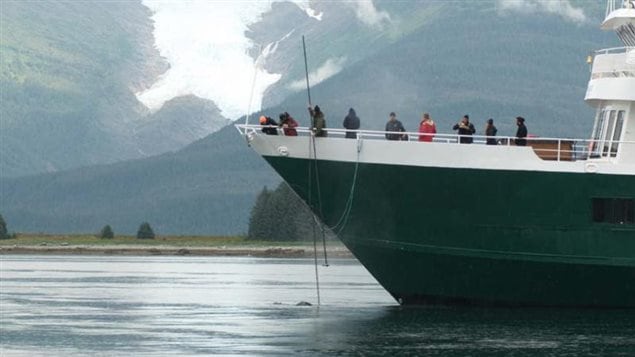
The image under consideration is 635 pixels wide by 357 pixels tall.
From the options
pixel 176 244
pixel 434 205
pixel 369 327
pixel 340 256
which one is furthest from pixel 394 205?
pixel 176 244

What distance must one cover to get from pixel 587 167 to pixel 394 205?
216 inches

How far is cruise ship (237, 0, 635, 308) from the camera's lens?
163 ft

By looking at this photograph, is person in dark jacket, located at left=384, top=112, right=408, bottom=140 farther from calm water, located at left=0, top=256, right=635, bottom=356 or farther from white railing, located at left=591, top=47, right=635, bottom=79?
white railing, located at left=591, top=47, right=635, bottom=79

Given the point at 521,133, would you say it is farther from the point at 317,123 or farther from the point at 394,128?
the point at 317,123

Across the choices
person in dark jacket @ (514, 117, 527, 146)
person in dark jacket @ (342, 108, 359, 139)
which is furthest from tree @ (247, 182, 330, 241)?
person in dark jacket @ (514, 117, 527, 146)

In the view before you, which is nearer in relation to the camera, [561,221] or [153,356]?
[153,356]

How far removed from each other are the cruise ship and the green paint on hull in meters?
0.03

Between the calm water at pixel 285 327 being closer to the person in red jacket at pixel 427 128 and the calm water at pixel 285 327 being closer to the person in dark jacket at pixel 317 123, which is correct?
the person in red jacket at pixel 427 128

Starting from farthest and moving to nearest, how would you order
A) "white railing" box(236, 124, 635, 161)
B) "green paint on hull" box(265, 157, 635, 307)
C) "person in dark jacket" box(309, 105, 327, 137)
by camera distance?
"person in dark jacket" box(309, 105, 327, 137)
"white railing" box(236, 124, 635, 161)
"green paint on hull" box(265, 157, 635, 307)

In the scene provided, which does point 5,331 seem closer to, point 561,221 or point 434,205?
point 434,205

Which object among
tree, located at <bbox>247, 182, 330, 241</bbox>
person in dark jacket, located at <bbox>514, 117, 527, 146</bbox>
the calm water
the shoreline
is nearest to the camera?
the calm water

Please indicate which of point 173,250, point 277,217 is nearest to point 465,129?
point 173,250

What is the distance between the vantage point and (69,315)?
2168 inches

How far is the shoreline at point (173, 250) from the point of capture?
162875 millimetres
